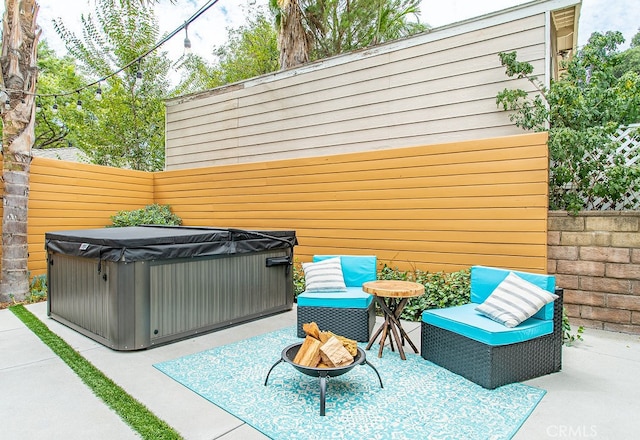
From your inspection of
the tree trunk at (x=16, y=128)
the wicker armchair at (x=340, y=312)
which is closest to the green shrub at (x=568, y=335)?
the wicker armchair at (x=340, y=312)

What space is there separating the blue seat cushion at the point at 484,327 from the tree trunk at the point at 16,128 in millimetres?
5898

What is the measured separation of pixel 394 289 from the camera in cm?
328

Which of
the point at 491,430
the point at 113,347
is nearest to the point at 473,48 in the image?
the point at 491,430

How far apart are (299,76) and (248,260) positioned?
3918 millimetres

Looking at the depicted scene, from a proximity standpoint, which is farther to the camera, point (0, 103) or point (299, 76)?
point (299, 76)

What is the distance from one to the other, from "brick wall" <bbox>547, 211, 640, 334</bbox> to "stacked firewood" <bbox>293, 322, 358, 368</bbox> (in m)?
3.11

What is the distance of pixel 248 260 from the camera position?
4.55 meters

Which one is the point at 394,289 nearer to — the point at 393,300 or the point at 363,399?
the point at 393,300

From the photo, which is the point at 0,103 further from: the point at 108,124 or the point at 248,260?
the point at 108,124

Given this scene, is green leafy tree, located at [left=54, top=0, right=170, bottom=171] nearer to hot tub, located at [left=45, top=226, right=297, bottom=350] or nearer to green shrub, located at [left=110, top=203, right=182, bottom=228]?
green shrub, located at [left=110, top=203, right=182, bottom=228]

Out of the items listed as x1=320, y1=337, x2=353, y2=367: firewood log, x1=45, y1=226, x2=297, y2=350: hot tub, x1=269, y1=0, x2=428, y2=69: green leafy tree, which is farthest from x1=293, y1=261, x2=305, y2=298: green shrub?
x1=269, y1=0, x2=428, y2=69: green leafy tree

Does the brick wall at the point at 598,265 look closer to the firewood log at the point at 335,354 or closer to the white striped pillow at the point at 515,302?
the white striped pillow at the point at 515,302

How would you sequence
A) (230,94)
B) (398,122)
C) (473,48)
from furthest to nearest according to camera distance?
1. (230,94)
2. (398,122)
3. (473,48)

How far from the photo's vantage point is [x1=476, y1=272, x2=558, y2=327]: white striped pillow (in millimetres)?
2863
